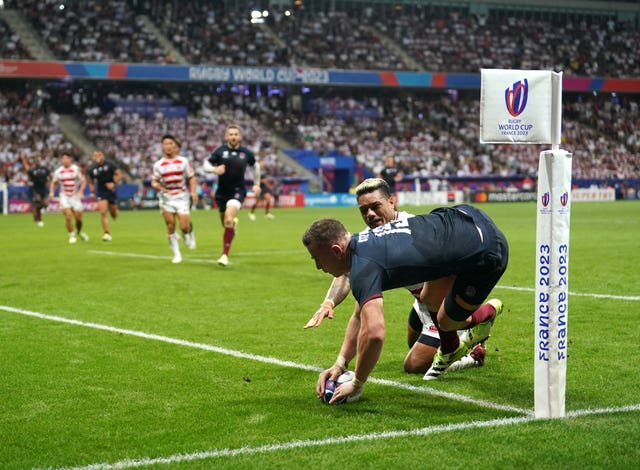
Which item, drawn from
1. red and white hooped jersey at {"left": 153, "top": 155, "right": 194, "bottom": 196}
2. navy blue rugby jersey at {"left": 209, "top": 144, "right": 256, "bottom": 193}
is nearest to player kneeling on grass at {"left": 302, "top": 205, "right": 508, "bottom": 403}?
navy blue rugby jersey at {"left": 209, "top": 144, "right": 256, "bottom": 193}

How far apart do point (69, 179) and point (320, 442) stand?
21.1 m

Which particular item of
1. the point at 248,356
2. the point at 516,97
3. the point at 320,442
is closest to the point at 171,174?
the point at 248,356

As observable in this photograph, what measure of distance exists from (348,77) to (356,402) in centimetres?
5469

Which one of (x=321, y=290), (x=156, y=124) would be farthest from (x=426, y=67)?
(x=321, y=290)

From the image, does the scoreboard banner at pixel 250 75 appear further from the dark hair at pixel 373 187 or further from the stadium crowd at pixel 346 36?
the dark hair at pixel 373 187

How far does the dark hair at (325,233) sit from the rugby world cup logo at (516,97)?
1.20 m

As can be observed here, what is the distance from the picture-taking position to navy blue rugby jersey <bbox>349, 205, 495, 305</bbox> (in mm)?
5555

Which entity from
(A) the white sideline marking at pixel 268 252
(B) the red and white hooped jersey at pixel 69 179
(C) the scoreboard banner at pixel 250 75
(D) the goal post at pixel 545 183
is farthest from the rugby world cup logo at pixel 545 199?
(C) the scoreboard banner at pixel 250 75

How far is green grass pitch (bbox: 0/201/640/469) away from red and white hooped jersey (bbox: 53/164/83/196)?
422 inches

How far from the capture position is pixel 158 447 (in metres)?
5.18

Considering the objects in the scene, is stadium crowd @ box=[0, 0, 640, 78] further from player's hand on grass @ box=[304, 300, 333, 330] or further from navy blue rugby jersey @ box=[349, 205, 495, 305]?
navy blue rugby jersey @ box=[349, 205, 495, 305]

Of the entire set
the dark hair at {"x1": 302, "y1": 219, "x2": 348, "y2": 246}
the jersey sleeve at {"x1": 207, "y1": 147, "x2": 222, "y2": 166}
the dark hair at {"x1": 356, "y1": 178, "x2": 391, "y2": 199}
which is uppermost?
the jersey sleeve at {"x1": 207, "y1": 147, "x2": 222, "y2": 166}

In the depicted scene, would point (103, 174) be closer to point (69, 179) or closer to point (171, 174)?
point (69, 179)

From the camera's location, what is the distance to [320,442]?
5227 mm
